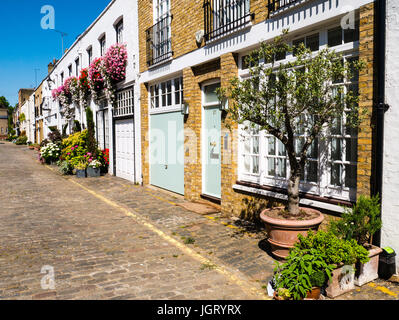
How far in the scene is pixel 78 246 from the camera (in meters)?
5.46

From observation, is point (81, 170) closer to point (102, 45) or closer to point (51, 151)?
point (51, 151)

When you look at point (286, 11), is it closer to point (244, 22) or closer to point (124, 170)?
point (244, 22)

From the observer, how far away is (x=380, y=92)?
420 cm

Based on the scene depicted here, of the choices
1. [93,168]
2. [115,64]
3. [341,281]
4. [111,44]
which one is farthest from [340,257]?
[111,44]

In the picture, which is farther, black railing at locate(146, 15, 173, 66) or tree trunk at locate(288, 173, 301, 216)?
black railing at locate(146, 15, 173, 66)

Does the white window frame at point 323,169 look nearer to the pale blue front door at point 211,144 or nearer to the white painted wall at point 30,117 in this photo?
the pale blue front door at point 211,144

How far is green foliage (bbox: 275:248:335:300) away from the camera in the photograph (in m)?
3.53

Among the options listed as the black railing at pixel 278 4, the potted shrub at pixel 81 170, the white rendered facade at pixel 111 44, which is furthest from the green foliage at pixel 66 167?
the black railing at pixel 278 4

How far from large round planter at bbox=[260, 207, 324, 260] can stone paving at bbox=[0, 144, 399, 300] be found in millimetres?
289

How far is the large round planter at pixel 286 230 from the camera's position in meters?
4.54

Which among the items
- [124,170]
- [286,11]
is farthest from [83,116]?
[286,11]

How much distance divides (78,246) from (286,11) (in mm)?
5256

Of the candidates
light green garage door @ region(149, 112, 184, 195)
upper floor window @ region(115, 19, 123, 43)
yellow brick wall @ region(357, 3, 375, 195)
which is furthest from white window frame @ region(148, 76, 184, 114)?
→ yellow brick wall @ region(357, 3, 375, 195)

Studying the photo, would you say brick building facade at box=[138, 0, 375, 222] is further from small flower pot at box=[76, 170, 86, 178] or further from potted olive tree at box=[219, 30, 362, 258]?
small flower pot at box=[76, 170, 86, 178]
